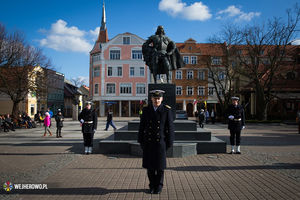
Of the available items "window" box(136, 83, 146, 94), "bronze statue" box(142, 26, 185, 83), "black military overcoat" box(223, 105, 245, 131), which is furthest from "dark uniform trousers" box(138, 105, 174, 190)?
"window" box(136, 83, 146, 94)

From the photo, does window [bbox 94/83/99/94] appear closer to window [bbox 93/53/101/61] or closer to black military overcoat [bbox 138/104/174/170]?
window [bbox 93/53/101/61]

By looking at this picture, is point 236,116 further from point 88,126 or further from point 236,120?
point 88,126

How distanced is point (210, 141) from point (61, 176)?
5626 millimetres

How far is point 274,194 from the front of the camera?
16.4 ft

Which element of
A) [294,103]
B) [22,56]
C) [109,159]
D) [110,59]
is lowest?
[109,159]

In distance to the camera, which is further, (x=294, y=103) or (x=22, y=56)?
(x=294, y=103)

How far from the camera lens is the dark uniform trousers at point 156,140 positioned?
16.2ft

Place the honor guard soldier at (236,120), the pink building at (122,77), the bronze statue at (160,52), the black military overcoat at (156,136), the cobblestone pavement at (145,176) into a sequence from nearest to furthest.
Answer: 1. the black military overcoat at (156,136)
2. the cobblestone pavement at (145,176)
3. the honor guard soldier at (236,120)
4. the bronze statue at (160,52)
5. the pink building at (122,77)

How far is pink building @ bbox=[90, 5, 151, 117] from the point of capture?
5162cm

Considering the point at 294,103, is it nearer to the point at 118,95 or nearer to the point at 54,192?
the point at 118,95

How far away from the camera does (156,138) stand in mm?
5000

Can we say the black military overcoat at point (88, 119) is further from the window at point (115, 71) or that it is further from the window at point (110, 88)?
the window at point (115, 71)

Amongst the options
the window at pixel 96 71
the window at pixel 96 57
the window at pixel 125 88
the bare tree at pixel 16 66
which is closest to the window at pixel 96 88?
the window at pixel 96 71

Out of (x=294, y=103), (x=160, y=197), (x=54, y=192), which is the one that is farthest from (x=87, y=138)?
(x=294, y=103)
